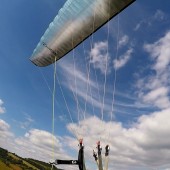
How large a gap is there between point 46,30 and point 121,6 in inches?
227

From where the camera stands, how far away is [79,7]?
14352 millimetres

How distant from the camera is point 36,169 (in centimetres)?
13738

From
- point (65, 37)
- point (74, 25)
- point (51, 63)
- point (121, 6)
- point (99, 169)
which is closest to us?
point (99, 169)

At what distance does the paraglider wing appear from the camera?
13.8 meters

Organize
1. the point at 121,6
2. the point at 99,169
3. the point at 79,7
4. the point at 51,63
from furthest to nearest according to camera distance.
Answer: the point at 51,63, the point at 79,7, the point at 121,6, the point at 99,169

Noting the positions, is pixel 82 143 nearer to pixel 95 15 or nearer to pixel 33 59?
pixel 95 15

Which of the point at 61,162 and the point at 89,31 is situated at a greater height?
the point at 89,31

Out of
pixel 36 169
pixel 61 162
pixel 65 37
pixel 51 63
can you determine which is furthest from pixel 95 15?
pixel 36 169

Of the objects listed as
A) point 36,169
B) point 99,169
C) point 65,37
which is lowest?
point 99,169

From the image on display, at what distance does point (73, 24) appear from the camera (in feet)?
50.7

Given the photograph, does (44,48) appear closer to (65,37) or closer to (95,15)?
(65,37)

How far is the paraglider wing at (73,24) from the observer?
45.3 ft

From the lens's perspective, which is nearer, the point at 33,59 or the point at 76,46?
the point at 76,46

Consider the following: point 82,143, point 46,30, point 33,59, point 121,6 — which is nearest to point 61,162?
point 82,143
